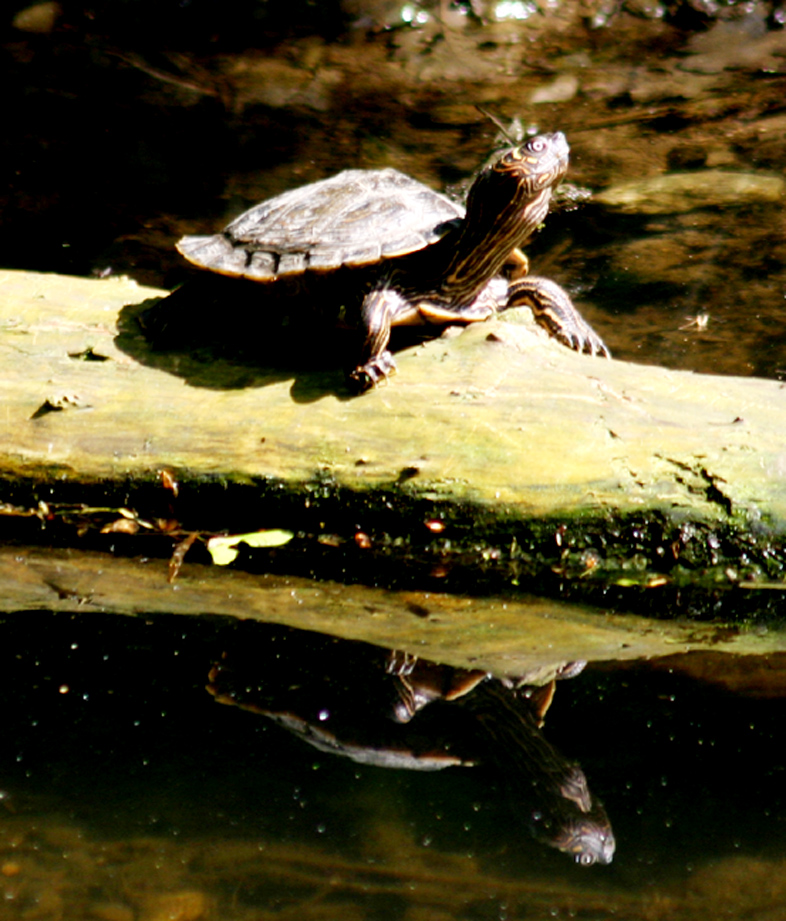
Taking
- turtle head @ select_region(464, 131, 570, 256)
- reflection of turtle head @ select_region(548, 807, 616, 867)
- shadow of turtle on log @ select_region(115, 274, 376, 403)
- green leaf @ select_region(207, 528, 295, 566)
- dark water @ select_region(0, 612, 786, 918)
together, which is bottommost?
green leaf @ select_region(207, 528, 295, 566)

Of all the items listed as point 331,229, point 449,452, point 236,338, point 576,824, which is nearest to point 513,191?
point 331,229

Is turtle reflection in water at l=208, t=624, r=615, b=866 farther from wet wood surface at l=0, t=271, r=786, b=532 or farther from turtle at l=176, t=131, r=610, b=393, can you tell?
turtle at l=176, t=131, r=610, b=393

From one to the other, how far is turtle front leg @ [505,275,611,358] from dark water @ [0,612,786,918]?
5.41 feet

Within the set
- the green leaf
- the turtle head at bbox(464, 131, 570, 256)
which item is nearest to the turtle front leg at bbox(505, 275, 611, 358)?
the turtle head at bbox(464, 131, 570, 256)

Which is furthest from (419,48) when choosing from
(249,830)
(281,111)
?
(249,830)

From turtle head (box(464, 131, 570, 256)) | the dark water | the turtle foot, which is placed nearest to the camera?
the dark water

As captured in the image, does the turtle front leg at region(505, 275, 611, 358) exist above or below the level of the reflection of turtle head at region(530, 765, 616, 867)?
below

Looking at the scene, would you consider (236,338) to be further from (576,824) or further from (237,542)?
(576,824)

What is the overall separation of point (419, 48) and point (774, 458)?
516cm

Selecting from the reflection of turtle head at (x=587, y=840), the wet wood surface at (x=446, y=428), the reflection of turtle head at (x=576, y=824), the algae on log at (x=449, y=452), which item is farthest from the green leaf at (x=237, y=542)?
the reflection of turtle head at (x=587, y=840)

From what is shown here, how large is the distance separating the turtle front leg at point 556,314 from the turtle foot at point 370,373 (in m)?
0.76

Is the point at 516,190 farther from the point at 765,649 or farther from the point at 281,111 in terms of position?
the point at 281,111

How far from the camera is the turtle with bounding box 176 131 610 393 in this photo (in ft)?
10.4

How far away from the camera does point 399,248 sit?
3221mm
